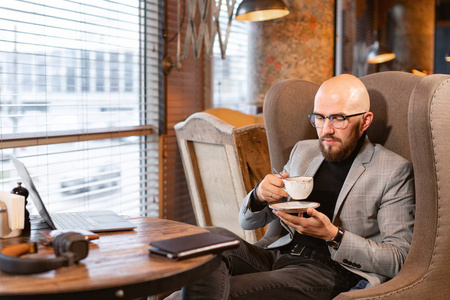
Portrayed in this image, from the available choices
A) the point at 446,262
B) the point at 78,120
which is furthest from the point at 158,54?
the point at 446,262

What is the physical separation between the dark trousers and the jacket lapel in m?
0.21

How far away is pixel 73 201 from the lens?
2.78 meters

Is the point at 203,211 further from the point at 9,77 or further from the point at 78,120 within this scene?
the point at 9,77

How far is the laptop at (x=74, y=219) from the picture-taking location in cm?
154

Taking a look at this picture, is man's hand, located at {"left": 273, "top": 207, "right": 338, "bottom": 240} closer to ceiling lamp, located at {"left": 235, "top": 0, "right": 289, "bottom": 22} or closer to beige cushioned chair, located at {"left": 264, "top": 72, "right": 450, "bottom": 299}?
beige cushioned chair, located at {"left": 264, "top": 72, "right": 450, "bottom": 299}

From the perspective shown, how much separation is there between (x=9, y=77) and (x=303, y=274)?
1607mm

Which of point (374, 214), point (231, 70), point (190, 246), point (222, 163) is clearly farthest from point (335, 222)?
point (231, 70)

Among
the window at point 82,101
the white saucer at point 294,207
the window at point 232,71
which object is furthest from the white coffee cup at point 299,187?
the window at point 232,71

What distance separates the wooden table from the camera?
1.10 meters

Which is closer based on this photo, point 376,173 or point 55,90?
point 376,173

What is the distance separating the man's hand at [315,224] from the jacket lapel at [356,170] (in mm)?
165

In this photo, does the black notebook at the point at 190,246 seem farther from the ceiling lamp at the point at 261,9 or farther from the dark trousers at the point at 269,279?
the ceiling lamp at the point at 261,9

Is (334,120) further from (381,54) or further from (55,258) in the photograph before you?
(381,54)

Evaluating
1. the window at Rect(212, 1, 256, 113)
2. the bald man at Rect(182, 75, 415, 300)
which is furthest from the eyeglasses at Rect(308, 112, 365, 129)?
the window at Rect(212, 1, 256, 113)
